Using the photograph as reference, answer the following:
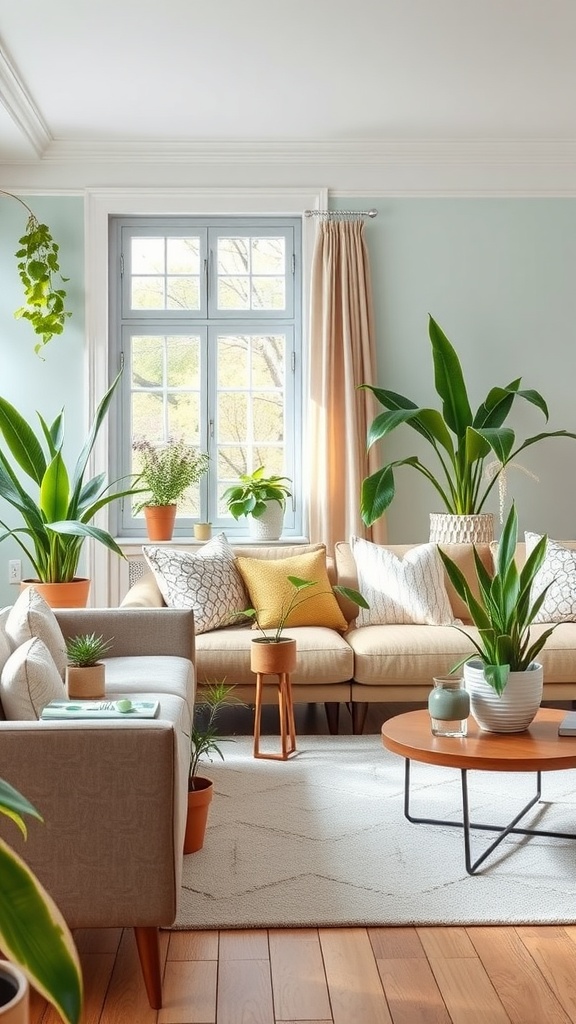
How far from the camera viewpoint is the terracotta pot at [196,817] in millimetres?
2799

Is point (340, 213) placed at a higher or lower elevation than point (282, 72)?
lower

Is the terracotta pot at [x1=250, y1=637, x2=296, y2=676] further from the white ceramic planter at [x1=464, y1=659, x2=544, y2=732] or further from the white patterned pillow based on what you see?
the white patterned pillow

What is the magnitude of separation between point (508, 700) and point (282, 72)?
3.02m

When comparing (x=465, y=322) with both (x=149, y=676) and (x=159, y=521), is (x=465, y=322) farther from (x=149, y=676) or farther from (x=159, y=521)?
(x=149, y=676)

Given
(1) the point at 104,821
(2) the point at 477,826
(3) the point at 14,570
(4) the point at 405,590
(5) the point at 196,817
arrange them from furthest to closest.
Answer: (3) the point at 14,570 → (4) the point at 405,590 → (2) the point at 477,826 → (5) the point at 196,817 → (1) the point at 104,821

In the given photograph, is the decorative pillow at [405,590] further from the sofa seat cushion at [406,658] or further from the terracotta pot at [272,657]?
the terracotta pot at [272,657]

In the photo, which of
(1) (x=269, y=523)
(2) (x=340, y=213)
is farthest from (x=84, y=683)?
(2) (x=340, y=213)

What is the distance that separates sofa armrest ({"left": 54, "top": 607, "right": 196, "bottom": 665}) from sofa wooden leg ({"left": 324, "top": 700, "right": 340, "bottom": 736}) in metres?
0.87

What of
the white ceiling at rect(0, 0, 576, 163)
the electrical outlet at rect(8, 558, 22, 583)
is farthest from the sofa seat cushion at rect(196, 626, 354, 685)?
the white ceiling at rect(0, 0, 576, 163)

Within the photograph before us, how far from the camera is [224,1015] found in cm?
202

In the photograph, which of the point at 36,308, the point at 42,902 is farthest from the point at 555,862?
the point at 36,308

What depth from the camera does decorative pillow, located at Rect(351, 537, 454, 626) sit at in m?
4.41

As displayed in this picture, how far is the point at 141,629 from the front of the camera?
364 centimetres

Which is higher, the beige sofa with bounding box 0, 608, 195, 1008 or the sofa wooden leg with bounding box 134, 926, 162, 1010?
the beige sofa with bounding box 0, 608, 195, 1008
